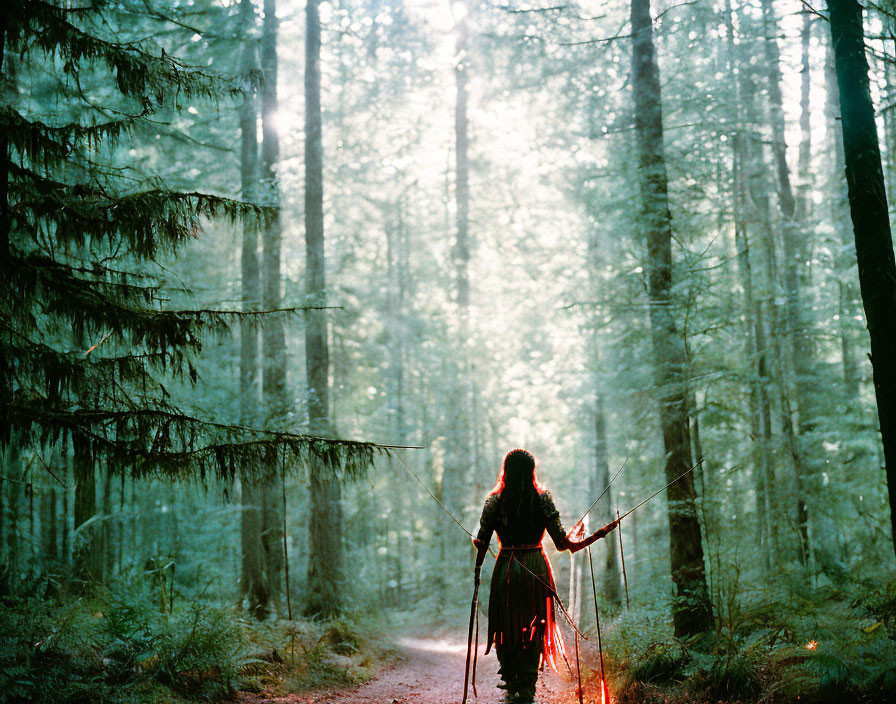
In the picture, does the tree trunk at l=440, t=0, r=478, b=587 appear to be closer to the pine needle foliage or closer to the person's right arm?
the person's right arm

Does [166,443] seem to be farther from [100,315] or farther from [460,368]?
[460,368]

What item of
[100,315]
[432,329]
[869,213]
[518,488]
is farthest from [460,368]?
[100,315]

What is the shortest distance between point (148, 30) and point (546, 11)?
837 centimetres

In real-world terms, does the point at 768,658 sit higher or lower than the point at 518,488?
lower

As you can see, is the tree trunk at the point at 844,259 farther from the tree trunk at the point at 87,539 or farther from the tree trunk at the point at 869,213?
the tree trunk at the point at 87,539

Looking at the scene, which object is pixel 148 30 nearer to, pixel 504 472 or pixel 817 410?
pixel 504 472

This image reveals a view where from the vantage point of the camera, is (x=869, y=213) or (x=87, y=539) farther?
(x=87, y=539)

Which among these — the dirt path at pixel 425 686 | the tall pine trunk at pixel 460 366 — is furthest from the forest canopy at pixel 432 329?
the dirt path at pixel 425 686

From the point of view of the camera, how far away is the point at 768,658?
20.8ft

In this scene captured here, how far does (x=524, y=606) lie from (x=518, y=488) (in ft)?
3.62

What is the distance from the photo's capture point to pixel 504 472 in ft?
19.8

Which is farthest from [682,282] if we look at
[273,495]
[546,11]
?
[273,495]

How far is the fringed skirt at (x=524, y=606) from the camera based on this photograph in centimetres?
588

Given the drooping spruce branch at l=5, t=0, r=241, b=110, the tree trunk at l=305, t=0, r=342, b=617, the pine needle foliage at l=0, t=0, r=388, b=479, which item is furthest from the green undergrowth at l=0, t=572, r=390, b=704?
the drooping spruce branch at l=5, t=0, r=241, b=110
